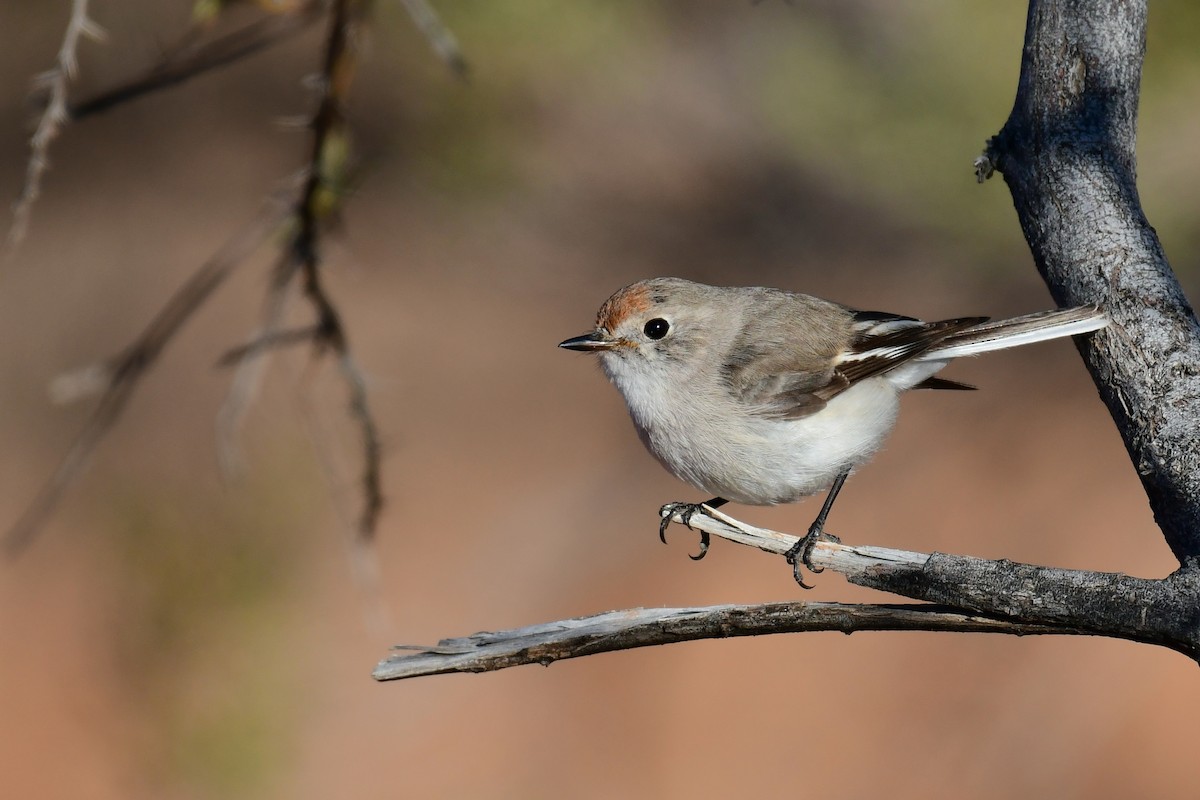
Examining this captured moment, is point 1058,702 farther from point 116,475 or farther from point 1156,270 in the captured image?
point 116,475

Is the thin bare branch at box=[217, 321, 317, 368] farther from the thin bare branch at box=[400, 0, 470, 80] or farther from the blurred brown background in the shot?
the thin bare branch at box=[400, 0, 470, 80]

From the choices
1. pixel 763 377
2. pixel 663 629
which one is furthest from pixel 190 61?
pixel 663 629

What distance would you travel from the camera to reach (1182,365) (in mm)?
2482

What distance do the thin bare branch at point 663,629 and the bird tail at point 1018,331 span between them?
720 millimetres

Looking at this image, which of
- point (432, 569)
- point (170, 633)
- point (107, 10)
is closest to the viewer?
point (170, 633)

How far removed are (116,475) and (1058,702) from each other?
5055mm

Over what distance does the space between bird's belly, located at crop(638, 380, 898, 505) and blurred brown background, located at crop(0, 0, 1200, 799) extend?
1.21 m

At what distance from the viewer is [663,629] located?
8.14 ft

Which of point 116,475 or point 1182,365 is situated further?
point 116,475

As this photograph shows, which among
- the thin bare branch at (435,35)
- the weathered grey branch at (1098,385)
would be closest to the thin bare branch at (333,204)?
the thin bare branch at (435,35)

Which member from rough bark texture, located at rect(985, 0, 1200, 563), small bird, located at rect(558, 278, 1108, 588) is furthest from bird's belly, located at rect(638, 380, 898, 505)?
rough bark texture, located at rect(985, 0, 1200, 563)

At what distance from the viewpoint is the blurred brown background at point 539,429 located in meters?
5.64

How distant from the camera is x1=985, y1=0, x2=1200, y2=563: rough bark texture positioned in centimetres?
243

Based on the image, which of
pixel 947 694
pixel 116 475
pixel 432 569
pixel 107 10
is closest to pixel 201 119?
pixel 107 10
